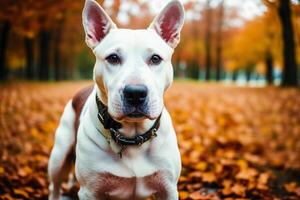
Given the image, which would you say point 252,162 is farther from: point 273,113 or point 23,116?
point 23,116

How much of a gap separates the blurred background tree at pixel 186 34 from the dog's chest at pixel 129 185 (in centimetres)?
567

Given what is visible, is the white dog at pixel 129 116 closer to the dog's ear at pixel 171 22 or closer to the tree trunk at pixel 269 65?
the dog's ear at pixel 171 22

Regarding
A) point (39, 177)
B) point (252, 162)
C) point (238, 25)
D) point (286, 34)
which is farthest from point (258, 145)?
point (238, 25)

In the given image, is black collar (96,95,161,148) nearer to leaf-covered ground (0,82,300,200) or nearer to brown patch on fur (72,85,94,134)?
brown patch on fur (72,85,94,134)

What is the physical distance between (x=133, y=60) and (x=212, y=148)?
463 centimetres

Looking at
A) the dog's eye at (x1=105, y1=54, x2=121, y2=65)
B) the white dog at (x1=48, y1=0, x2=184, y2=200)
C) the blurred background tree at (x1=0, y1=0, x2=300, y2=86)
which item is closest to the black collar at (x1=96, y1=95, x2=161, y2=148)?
the white dog at (x1=48, y1=0, x2=184, y2=200)

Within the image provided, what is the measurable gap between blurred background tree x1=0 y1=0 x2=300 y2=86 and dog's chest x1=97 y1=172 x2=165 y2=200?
5672 millimetres

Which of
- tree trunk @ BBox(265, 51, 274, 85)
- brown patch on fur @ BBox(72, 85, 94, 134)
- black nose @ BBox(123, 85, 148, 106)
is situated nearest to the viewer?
black nose @ BBox(123, 85, 148, 106)

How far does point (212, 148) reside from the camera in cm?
757

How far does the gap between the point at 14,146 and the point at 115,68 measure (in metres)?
4.30

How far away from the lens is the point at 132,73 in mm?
3092

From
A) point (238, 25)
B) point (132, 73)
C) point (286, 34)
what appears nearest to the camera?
point (132, 73)

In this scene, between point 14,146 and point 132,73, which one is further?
point 14,146

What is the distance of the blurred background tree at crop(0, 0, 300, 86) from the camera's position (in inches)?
659
